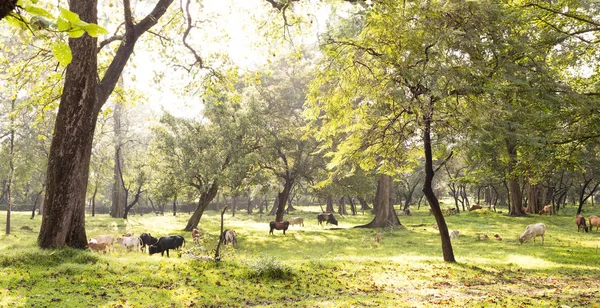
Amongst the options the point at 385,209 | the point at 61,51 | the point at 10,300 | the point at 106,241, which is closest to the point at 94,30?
the point at 61,51

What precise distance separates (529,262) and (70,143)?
15.9 metres

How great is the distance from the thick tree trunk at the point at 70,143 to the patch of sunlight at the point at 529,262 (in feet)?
48.3

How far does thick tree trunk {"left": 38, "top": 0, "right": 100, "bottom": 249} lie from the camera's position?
10078 mm

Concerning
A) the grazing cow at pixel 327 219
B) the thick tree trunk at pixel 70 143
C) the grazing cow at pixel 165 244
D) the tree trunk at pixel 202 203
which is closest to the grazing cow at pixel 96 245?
the grazing cow at pixel 165 244

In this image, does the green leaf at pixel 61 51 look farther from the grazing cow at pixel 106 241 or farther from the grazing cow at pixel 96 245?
the grazing cow at pixel 106 241

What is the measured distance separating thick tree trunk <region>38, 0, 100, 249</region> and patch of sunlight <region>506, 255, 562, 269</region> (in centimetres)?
1473

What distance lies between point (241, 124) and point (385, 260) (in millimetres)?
17080

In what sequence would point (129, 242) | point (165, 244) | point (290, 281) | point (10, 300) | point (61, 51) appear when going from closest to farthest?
1. point (61, 51)
2. point (10, 300)
3. point (290, 281)
4. point (129, 242)
5. point (165, 244)

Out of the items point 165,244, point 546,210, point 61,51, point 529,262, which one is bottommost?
point 529,262

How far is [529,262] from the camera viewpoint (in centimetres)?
1423

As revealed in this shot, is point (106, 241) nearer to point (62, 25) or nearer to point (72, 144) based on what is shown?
point (72, 144)

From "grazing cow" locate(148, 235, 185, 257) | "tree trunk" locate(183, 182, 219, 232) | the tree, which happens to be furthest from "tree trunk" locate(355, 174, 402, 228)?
the tree

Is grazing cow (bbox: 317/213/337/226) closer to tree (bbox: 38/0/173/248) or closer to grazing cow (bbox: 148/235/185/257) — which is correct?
grazing cow (bbox: 148/235/185/257)

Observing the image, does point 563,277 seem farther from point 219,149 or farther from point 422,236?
point 219,149
